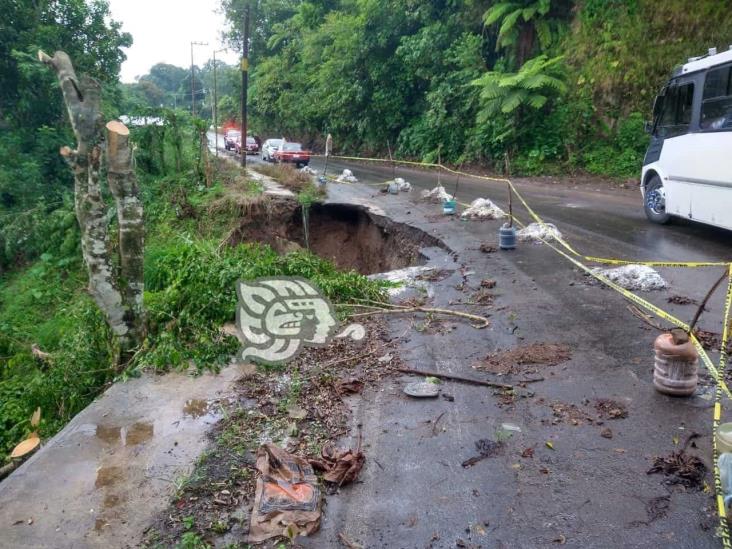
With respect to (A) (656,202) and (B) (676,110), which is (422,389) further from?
(A) (656,202)

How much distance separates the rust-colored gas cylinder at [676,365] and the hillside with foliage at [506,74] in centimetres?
1479

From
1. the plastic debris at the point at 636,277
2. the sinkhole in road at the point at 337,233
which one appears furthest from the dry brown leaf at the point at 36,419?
the plastic debris at the point at 636,277

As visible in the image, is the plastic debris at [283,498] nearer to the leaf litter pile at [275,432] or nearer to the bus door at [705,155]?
the leaf litter pile at [275,432]

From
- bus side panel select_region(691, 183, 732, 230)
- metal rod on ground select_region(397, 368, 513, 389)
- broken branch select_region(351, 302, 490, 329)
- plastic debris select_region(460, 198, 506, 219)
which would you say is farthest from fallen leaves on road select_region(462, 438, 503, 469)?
plastic debris select_region(460, 198, 506, 219)

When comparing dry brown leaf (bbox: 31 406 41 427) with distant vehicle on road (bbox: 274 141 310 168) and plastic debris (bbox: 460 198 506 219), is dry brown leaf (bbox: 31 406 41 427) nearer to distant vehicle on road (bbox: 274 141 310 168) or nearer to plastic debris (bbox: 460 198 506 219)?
plastic debris (bbox: 460 198 506 219)

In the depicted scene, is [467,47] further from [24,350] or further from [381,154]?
[24,350]

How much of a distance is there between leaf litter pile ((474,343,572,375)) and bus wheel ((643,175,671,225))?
20.9 ft

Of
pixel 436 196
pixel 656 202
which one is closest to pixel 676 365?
pixel 656 202

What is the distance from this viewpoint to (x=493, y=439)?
4.21 metres

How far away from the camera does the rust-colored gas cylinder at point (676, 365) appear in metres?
4.43

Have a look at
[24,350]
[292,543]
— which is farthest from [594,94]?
[292,543]

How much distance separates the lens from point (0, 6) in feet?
57.2

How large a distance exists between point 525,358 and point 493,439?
1.48 metres

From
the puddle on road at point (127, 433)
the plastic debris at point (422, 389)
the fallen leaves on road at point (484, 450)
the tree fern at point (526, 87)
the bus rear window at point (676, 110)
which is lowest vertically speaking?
the puddle on road at point (127, 433)
